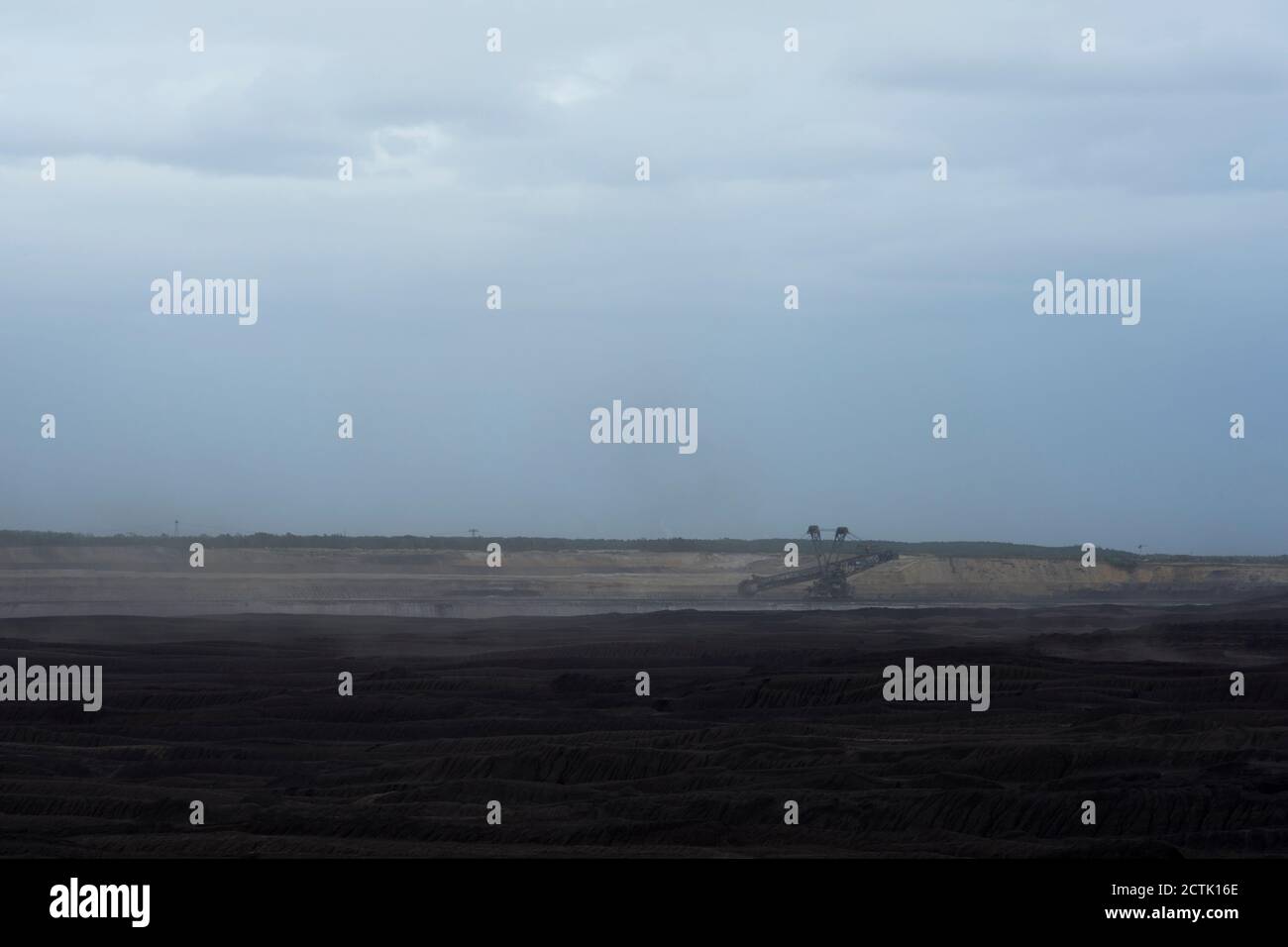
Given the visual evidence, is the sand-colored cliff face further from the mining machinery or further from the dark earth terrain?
the dark earth terrain

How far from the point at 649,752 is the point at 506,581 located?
78.7 m

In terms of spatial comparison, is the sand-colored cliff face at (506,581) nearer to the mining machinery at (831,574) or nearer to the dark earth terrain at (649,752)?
the mining machinery at (831,574)

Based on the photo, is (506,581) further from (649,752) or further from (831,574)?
(649,752)

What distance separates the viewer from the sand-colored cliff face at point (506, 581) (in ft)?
302

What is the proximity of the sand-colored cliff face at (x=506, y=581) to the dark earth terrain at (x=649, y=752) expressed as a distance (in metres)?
32.6

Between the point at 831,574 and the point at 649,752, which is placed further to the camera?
the point at 831,574

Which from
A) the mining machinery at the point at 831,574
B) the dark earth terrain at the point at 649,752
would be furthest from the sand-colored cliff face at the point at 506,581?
the dark earth terrain at the point at 649,752

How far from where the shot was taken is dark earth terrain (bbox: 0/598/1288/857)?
24516 millimetres

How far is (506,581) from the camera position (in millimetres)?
110000

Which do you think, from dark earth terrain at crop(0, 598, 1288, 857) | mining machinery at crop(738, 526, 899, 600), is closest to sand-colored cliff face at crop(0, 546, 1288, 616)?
mining machinery at crop(738, 526, 899, 600)

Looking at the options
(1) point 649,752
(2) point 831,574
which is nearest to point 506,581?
(2) point 831,574

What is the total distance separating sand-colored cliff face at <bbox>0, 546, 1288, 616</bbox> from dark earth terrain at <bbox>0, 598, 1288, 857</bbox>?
3262 cm
